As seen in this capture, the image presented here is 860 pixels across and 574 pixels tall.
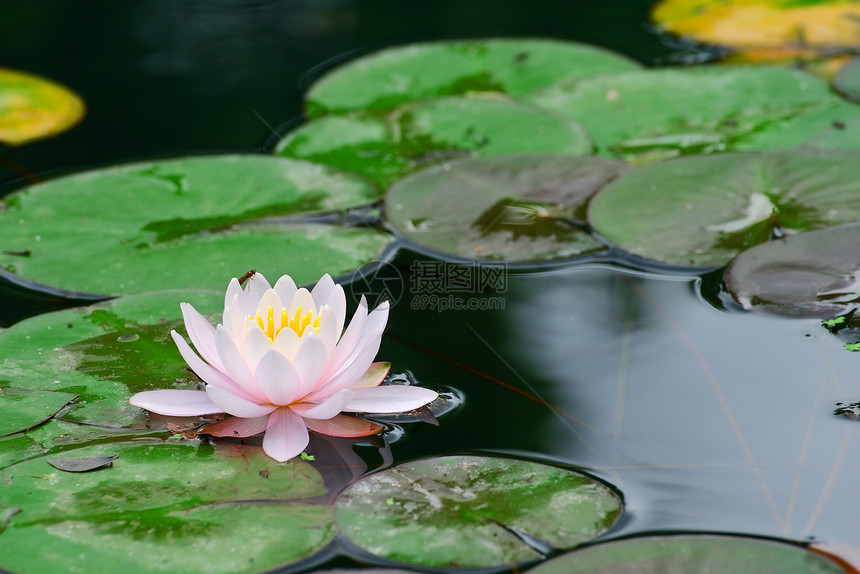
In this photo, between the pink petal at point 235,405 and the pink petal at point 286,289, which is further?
the pink petal at point 286,289

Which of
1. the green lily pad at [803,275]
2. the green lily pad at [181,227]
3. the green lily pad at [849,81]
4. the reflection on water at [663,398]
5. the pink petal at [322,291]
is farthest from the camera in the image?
the green lily pad at [849,81]

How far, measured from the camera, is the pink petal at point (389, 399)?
5.84 feet

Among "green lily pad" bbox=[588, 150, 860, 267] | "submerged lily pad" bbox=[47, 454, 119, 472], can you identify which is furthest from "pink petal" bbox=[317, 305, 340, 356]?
"green lily pad" bbox=[588, 150, 860, 267]

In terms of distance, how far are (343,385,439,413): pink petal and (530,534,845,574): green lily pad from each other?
1.66 feet

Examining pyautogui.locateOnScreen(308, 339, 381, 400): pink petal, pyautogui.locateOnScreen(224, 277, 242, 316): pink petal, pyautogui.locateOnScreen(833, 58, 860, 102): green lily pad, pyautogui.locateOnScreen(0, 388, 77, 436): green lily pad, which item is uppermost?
pyautogui.locateOnScreen(833, 58, 860, 102): green lily pad

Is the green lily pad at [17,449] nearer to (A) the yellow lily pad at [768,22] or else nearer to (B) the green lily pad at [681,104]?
(B) the green lily pad at [681,104]

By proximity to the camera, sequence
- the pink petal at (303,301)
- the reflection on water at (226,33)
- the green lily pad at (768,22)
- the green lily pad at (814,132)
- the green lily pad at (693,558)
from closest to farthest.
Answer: the green lily pad at (693,558) < the pink petal at (303,301) < the green lily pad at (814,132) < the green lily pad at (768,22) < the reflection on water at (226,33)

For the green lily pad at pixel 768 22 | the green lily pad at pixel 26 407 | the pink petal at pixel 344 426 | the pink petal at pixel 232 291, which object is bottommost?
the pink petal at pixel 344 426

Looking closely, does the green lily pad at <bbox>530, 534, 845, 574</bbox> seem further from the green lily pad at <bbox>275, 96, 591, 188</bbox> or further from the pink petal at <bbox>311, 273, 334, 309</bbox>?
the green lily pad at <bbox>275, 96, 591, 188</bbox>

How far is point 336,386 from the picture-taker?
69.8 inches

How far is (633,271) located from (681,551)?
1.17m

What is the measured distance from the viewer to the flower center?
5.83 ft

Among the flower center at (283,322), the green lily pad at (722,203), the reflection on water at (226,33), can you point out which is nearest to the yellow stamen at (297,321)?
the flower center at (283,322)

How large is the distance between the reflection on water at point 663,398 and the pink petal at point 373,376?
0.17m
